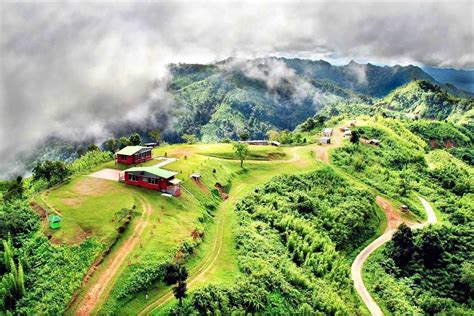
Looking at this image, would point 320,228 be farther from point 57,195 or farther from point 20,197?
point 20,197

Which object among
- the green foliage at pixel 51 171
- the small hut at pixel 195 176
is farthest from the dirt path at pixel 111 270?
the green foliage at pixel 51 171

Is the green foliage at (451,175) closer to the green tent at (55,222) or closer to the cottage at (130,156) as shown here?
the cottage at (130,156)

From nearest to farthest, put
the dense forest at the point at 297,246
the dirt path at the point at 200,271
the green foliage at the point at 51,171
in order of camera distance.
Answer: the dirt path at the point at 200,271 → the dense forest at the point at 297,246 → the green foliage at the point at 51,171

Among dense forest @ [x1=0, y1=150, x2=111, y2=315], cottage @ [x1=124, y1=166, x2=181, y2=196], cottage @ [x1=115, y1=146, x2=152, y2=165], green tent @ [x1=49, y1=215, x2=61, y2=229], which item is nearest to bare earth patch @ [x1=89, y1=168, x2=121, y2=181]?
cottage @ [x1=115, y1=146, x2=152, y2=165]

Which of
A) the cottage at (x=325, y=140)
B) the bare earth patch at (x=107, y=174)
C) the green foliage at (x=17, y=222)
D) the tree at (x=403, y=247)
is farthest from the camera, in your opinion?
the cottage at (x=325, y=140)

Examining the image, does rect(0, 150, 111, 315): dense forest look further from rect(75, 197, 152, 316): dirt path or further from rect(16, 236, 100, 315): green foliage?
rect(75, 197, 152, 316): dirt path

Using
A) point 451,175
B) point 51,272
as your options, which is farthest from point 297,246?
point 451,175
